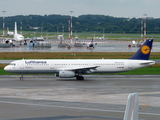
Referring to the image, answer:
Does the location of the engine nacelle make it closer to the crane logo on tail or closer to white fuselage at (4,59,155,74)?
white fuselage at (4,59,155,74)

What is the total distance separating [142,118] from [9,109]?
10210 mm

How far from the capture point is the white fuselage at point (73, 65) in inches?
2016

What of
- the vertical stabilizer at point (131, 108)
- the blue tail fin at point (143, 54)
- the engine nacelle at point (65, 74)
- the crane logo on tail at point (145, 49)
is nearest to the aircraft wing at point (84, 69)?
the engine nacelle at point (65, 74)

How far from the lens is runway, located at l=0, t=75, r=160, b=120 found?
27.1m

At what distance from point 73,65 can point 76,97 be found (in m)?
16.3

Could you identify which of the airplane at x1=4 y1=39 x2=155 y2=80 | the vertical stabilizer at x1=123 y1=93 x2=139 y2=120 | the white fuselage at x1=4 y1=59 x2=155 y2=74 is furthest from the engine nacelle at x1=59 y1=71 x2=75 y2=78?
the vertical stabilizer at x1=123 y1=93 x2=139 y2=120

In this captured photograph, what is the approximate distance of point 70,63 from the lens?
5188cm

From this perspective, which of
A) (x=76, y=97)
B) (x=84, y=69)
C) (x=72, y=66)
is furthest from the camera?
(x=72, y=66)

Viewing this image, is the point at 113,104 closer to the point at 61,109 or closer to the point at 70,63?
the point at 61,109

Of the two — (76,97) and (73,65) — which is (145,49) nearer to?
(73,65)

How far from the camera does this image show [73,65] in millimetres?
51875

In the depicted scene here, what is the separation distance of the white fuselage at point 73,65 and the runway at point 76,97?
4.46ft

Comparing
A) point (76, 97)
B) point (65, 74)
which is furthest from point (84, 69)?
point (76, 97)

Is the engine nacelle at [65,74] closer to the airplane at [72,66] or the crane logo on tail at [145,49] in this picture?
the airplane at [72,66]
